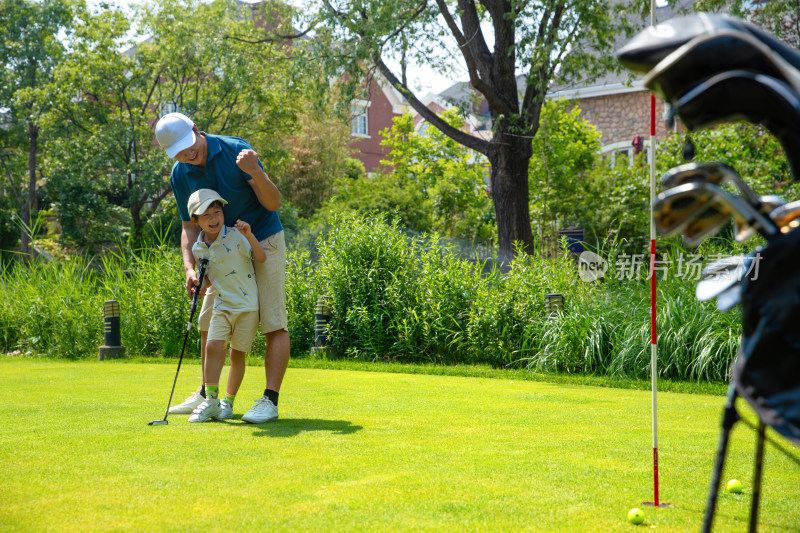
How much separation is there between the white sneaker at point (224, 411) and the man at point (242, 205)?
0.28 m

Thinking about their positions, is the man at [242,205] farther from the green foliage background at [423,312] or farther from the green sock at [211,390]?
the green foliage background at [423,312]

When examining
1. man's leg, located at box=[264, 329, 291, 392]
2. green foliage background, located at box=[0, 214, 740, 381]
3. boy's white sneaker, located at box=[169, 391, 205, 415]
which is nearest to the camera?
man's leg, located at box=[264, 329, 291, 392]

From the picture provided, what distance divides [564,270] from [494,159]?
4723mm

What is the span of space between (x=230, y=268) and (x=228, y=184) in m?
0.59

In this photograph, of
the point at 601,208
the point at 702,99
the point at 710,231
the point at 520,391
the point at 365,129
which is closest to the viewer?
the point at 702,99

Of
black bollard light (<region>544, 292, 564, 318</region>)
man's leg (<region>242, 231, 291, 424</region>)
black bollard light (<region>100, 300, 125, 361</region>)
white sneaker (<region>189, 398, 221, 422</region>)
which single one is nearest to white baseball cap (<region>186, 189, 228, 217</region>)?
man's leg (<region>242, 231, 291, 424</region>)

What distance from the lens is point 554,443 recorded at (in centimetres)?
439

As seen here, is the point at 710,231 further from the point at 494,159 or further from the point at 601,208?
the point at 601,208

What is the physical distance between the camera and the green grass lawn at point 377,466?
292 cm

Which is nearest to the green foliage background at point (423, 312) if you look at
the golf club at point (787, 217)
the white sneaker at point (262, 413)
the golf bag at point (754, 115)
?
the white sneaker at point (262, 413)

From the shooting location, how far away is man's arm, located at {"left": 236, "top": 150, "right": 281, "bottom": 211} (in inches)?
197

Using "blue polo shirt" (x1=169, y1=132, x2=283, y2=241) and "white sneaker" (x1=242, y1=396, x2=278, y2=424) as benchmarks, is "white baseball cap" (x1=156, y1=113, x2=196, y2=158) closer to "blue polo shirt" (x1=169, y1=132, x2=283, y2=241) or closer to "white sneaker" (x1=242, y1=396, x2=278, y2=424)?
"blue polo shirt" (x1=169, y1=132, x2=283, y2=241)

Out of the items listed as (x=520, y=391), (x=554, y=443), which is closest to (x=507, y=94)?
(x=520, y=391)

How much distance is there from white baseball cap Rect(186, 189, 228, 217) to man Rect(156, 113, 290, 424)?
0.47 ft
